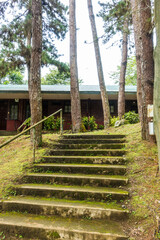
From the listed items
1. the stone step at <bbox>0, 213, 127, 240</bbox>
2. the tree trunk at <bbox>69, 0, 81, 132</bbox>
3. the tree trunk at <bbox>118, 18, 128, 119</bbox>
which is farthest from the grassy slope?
the tree trunk at <bbox>118, 18, 128, 119</bbox>

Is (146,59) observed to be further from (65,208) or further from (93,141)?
(65,208)

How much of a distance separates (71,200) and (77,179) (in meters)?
0.49

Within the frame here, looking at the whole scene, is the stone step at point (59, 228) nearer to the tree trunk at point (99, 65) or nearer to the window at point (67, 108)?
the tree trunk at point (99, 65)

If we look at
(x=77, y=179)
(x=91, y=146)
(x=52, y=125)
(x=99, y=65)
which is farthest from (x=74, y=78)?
(x=77, y=179)

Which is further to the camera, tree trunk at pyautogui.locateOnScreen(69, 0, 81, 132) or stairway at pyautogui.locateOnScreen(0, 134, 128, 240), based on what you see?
tree trunk at pyautogui.locateOnScreen(69, 0, 81, 132)

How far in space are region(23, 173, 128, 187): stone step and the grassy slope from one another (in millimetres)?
224

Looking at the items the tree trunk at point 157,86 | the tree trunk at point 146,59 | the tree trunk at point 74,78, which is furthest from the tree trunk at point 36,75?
the tree trunk at point 157,86

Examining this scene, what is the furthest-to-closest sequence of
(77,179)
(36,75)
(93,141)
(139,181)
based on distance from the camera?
(36,75) < (93,141) < (77,179) < (139,181)

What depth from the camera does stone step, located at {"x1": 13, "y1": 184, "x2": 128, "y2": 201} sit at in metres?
2.92

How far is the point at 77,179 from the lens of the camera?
11.2 feet

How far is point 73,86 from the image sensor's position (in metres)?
8.88

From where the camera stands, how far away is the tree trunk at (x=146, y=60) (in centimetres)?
440

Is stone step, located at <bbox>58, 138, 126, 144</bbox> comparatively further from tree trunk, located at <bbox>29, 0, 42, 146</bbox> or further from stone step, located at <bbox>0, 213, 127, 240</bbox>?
stone step, located at <bbox>0, 213, 127, 240</bbox>

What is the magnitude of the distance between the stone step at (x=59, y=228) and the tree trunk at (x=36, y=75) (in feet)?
9.03
